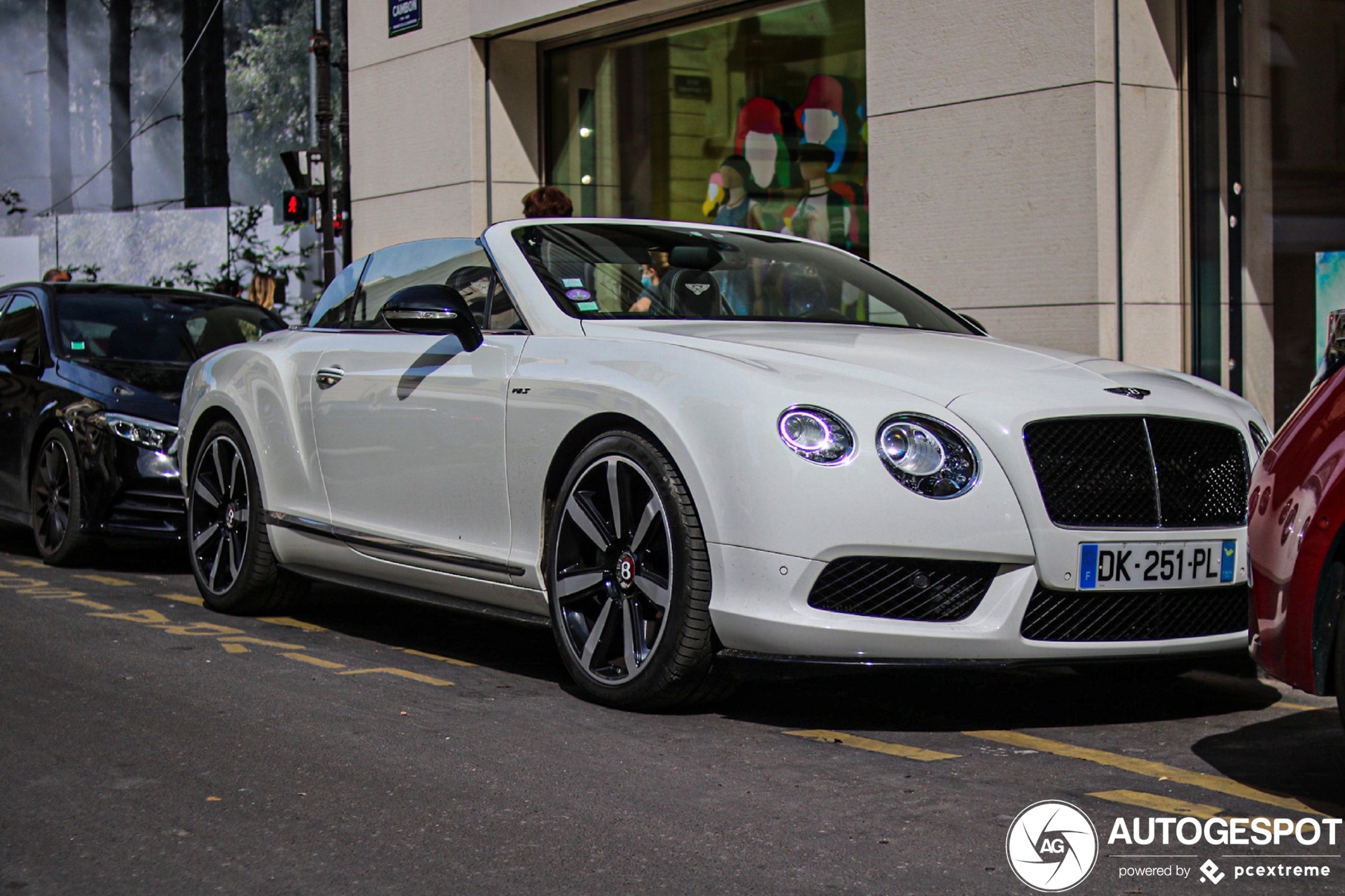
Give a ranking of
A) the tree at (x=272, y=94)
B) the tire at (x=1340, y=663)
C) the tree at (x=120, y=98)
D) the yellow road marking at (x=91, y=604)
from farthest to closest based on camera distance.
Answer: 1. the tree at (x=120, y=98)
2. the tree at (x=272, y=94)
3. the yellow road marking at (x=91, y=604)
4. the tire at (x=1340, y=663)

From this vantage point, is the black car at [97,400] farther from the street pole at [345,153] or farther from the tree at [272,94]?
the tree at [272,94]

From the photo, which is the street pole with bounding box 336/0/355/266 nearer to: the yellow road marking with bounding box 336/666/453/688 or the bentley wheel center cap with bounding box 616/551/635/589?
the yellow road marking with bounding box 336/666/453/688

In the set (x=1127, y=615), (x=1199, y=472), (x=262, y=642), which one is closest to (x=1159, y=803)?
(x=1127, y=615)

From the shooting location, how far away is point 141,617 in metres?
7.05

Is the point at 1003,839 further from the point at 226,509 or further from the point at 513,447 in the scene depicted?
the point at 226,509

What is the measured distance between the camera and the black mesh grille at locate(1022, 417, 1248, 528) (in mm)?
4531

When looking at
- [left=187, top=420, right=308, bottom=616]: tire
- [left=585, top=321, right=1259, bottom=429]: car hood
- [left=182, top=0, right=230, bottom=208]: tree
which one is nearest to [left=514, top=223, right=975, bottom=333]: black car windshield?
[left=585, top=321, right=1259, bottom=429]: car hood

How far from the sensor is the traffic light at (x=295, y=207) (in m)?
17.1

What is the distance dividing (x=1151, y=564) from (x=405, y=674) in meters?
2.47

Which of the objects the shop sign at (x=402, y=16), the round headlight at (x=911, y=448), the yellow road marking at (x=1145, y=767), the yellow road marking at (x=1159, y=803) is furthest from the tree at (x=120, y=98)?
the yellow road marking at (x=1159, y=803)

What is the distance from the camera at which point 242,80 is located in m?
20.0

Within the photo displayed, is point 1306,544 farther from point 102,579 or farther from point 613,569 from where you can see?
point 102,579

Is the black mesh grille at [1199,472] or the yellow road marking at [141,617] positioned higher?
the black mesh grille at [1199,472]

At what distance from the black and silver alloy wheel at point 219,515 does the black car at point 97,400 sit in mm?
1235
